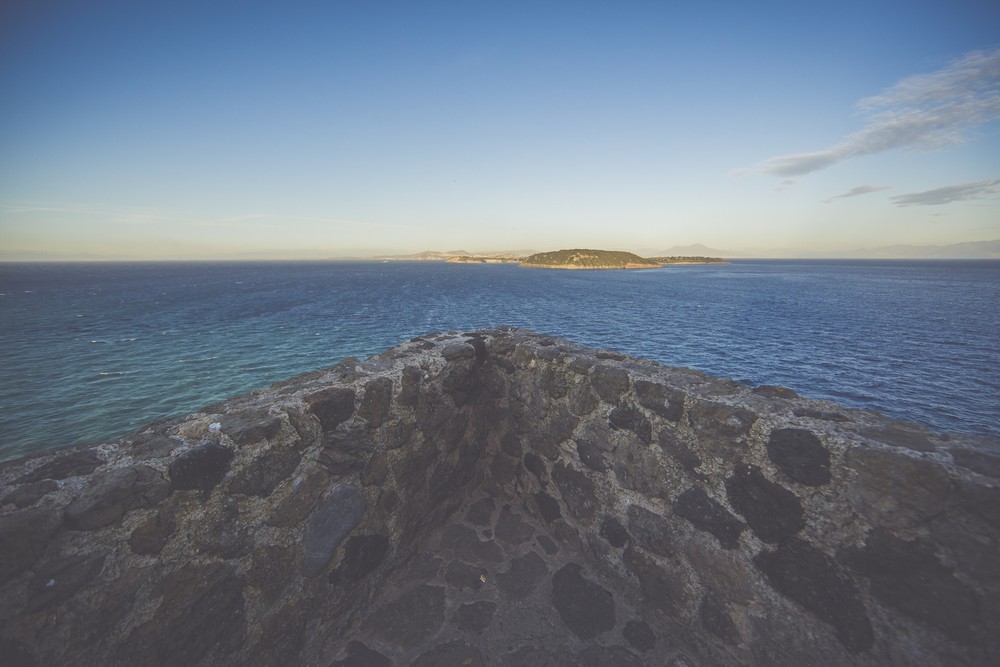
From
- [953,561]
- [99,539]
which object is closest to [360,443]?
[99,539]

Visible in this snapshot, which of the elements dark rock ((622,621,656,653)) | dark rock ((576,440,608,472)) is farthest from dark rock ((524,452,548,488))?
dark rock ((622,621,656,653))

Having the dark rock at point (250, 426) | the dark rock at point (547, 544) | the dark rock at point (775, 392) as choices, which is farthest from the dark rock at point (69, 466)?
the dark rock at point (775, 392)

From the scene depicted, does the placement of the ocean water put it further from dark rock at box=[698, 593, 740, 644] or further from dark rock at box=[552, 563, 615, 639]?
dark rock at box=[698, 593, 740, 644]

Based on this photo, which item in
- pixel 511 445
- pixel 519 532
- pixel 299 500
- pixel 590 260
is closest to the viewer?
pixel 299 500

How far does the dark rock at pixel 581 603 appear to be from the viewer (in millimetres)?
3406

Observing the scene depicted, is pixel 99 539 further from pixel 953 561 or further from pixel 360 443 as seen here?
pixel 953 561

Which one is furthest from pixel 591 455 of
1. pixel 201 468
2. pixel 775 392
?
pixel 201 468

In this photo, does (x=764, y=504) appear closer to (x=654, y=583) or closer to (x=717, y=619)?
(x=717, y=619)

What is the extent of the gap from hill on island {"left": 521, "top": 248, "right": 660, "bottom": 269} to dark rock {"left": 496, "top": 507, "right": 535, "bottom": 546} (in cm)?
15781

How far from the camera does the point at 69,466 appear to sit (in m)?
2.45

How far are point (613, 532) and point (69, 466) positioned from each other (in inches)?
174

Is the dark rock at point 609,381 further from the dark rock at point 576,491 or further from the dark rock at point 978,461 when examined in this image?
the dark rock at point 978,461

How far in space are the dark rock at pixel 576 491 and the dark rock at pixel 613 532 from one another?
0.56 feet

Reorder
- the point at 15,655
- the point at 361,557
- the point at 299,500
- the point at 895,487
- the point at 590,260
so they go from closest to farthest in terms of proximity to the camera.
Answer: the point at 15,655 → the point at 895,487 → the point at 299,500 → the point at 361,557 → the point at 590,260
